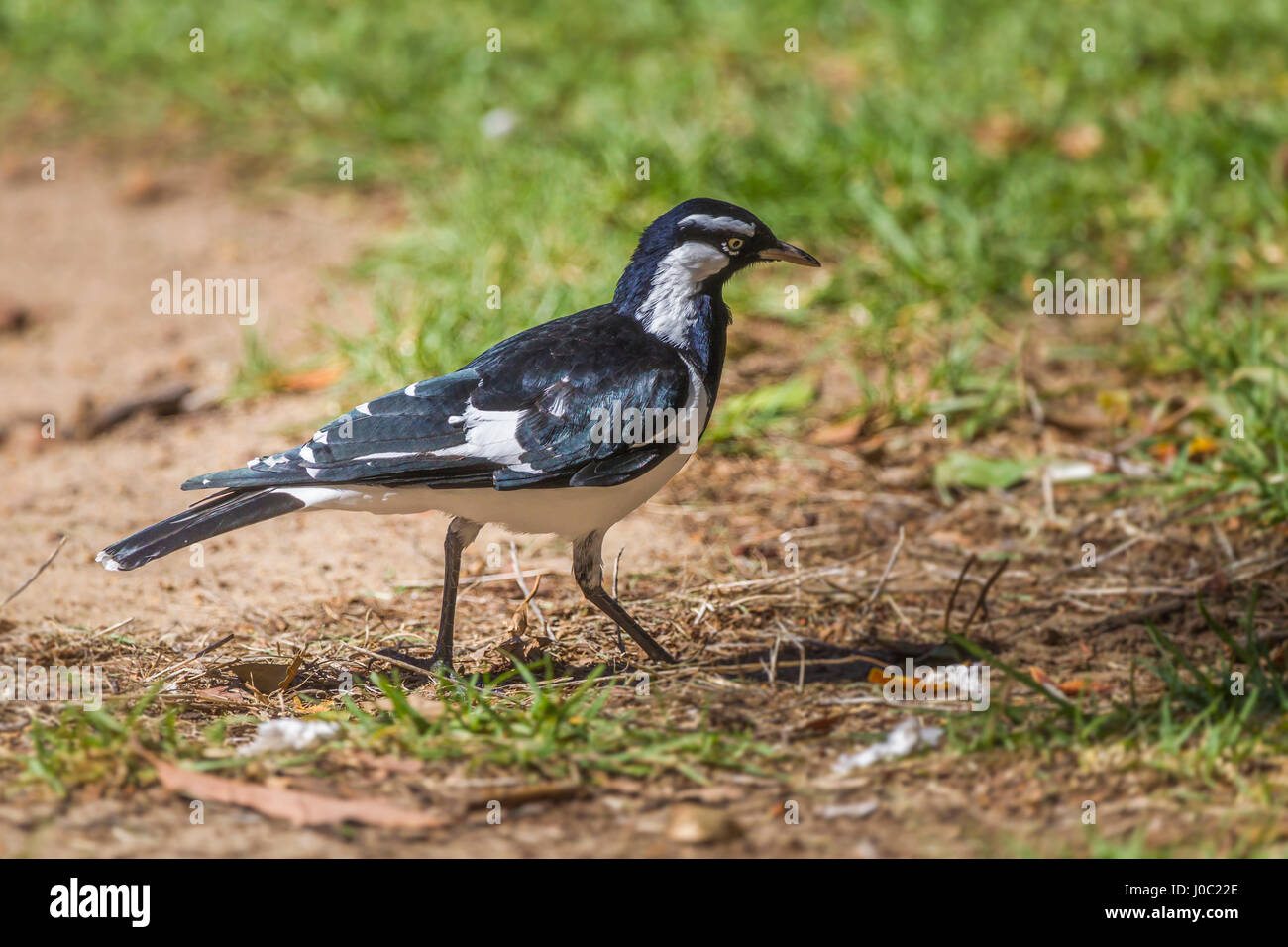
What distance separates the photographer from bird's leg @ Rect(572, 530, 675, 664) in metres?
3.86

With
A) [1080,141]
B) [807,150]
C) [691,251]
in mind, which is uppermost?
[1080,141]

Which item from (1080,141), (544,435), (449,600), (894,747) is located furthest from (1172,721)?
(1080,141)

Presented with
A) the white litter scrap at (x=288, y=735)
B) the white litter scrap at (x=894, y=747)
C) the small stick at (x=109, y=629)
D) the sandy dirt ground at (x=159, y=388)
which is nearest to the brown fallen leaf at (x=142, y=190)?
the sandy dirt ground at (x=159, y=388)

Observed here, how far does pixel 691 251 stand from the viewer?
3.80 meters

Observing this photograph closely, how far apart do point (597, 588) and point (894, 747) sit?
101 centimetres

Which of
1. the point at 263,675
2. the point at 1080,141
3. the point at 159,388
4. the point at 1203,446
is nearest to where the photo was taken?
the point at 263,675

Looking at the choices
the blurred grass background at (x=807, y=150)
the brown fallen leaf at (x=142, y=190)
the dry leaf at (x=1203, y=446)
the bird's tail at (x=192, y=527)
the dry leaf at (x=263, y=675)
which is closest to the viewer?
the bird's tail at (x=192, y=527)

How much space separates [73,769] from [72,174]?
19.1 ft

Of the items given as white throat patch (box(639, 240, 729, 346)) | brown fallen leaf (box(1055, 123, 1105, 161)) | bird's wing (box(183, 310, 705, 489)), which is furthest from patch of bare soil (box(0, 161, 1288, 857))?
brown fallen leaf (box(1055, 123, 1105, 161))

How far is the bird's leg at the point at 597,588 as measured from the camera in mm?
3855

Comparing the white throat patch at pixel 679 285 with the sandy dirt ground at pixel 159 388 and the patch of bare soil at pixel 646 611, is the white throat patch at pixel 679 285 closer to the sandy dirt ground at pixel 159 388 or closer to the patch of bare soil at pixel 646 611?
the patch of bare soil at pixel 646 611

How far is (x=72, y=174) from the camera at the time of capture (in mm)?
8070

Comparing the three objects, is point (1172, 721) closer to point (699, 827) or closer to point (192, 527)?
point (699, 827)

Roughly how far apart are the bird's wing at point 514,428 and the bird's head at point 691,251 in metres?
0.17
